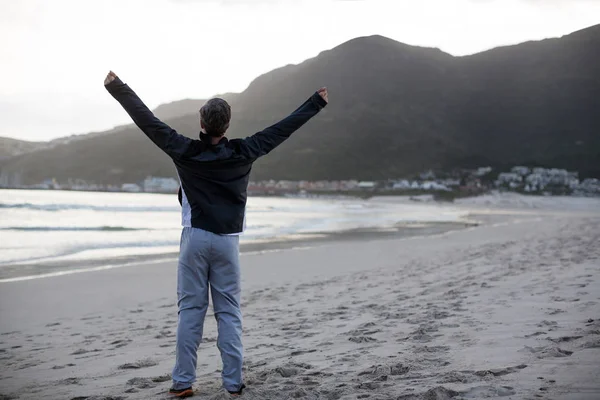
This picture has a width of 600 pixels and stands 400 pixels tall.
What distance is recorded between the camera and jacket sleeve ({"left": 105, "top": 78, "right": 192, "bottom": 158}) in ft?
10.7

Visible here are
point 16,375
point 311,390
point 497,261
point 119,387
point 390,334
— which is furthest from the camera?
point 497,261

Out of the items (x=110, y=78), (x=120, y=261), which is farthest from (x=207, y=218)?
(x=120, y=261)

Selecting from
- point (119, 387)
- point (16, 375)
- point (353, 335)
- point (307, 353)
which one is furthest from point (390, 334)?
point (16, 375)

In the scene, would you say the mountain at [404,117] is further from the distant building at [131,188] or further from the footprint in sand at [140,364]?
the footprint in sand at [140,364]

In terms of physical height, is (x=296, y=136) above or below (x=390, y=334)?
above

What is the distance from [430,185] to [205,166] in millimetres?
96774

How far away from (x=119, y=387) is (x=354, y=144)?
441 ft

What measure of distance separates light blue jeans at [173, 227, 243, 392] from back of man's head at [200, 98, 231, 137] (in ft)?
1.95

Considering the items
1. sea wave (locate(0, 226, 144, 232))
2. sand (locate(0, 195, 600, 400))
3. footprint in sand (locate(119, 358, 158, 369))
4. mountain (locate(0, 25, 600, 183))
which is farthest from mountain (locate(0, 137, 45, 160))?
mountain (locate(0, 25, 600, 183))

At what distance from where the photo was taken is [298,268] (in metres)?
10.6

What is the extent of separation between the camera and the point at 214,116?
3285 millimetres

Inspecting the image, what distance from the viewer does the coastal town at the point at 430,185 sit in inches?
3191

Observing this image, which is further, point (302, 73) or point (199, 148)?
point (302, 73)

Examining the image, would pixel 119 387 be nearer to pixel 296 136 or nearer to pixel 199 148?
pixel 199 148
